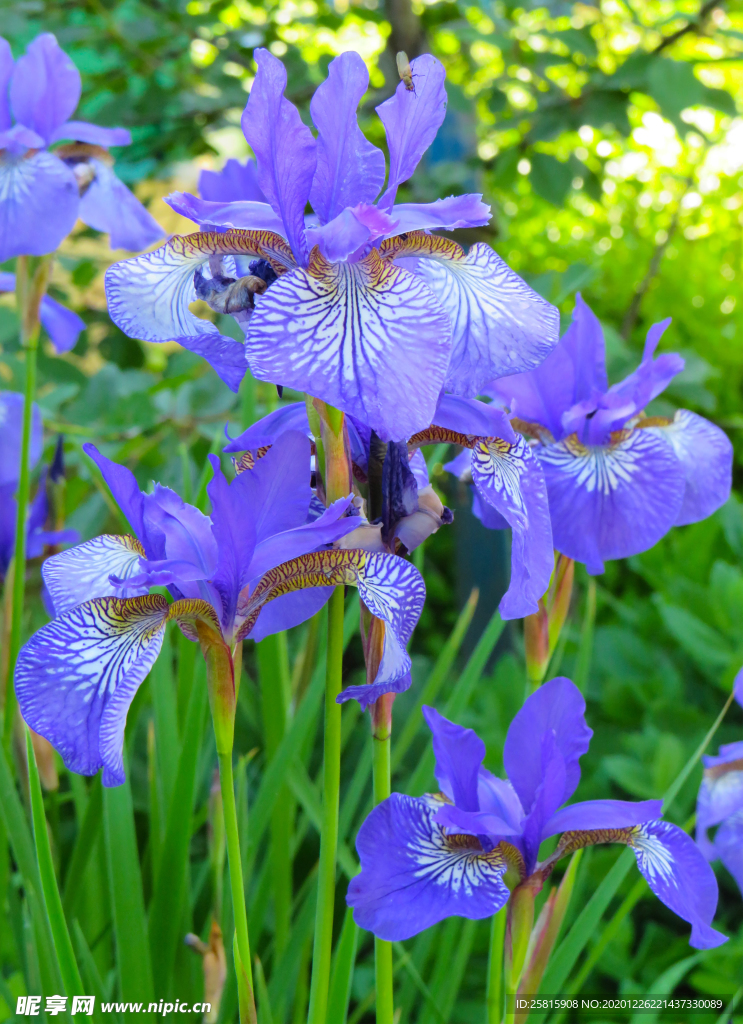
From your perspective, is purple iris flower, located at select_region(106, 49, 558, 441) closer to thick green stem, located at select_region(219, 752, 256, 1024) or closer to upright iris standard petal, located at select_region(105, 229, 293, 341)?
upright iris standard petal, located at select_region(105, 229, 293, 341)

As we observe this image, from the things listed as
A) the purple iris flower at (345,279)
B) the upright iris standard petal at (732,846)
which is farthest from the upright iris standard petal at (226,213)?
the upright iris standard petal at (732,846)

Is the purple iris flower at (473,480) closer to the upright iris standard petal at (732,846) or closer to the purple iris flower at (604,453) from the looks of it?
the purple iris flower at (604,453)

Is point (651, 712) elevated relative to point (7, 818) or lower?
lower

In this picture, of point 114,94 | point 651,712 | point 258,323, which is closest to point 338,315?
point 258,323

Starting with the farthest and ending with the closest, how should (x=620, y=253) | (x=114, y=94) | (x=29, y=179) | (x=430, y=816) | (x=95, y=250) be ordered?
(x=95, y=250) < (x=620, y=253) < (x=114, y=94) < (x=29, y=179) < (x=430, y=816)

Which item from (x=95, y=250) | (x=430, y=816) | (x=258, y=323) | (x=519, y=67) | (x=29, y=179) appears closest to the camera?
(x=258, y=323)

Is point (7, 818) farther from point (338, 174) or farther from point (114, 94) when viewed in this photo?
point (114, 94)

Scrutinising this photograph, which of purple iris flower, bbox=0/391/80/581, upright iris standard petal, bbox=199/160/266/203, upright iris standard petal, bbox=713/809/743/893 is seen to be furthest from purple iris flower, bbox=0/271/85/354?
upright iris standard petal, bbox=713/809/743/893
